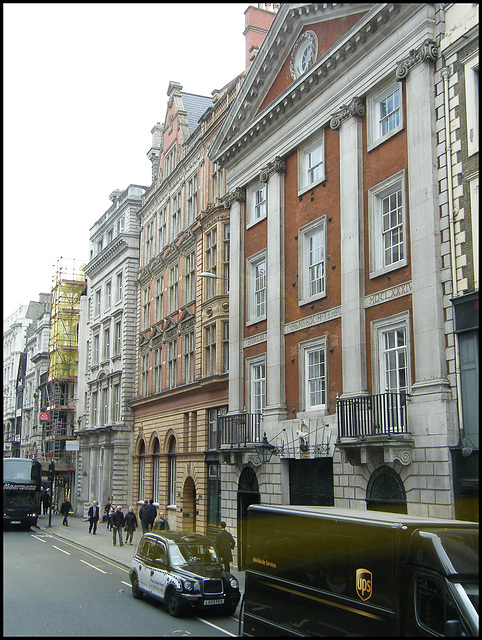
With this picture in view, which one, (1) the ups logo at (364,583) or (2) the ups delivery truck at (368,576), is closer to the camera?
(2) the ups delivery truck at (368,576)

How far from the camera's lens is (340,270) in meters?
21.8

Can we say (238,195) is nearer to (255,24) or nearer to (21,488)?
(255,24)

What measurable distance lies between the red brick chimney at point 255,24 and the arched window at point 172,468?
19.7 metres

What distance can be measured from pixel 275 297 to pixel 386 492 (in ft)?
28.7

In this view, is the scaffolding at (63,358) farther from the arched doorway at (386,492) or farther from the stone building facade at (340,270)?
the arched doorway at (386,492)

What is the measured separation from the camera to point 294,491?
77.2 feet

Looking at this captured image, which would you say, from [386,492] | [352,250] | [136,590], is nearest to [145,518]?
[136,590]

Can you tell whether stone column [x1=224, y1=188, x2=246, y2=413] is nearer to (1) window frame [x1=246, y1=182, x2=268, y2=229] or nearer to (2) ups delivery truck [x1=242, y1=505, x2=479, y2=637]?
(1) window frame [x1=246, y1=182, x2=268, y2=229]

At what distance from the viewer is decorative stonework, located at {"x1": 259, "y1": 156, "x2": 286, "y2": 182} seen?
2584cm

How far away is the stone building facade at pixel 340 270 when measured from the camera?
17906 millimetres

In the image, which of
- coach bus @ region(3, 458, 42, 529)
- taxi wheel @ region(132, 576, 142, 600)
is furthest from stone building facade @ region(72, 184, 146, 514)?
taxi wheel @ region(132, 576, 142, 600)

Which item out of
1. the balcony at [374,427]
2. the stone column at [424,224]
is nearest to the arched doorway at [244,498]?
the balcony at [374,427]

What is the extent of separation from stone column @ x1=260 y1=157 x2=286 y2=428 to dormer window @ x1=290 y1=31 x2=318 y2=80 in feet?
10.3

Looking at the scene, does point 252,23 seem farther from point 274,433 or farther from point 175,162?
point 274,433
